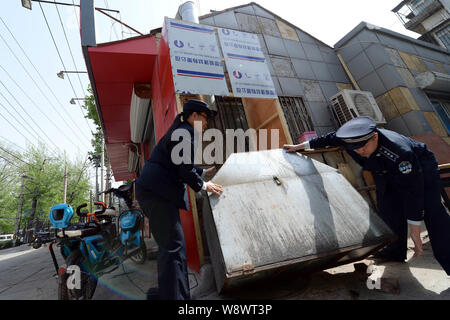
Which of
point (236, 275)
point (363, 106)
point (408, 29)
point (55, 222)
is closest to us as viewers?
point (236, 275)

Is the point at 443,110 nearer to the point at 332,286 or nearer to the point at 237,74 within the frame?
the point at 237,74

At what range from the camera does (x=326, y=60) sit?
6.59 metres

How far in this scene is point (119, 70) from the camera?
3.94m

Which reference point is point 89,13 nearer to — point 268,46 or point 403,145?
point 268,46

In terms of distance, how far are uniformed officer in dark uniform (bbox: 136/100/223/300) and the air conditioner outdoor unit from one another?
493 centimetres

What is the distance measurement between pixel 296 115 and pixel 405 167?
3.73m

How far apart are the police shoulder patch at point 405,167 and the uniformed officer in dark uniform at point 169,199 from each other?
161 cm

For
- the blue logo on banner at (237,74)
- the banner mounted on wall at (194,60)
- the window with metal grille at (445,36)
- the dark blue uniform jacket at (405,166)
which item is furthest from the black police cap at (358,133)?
the window with metal grille at (445,36)

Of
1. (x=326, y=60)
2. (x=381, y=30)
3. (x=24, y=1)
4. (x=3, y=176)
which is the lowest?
(x=326, y=60)

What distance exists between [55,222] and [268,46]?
645 centimetres

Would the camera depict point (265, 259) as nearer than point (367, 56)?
Yes

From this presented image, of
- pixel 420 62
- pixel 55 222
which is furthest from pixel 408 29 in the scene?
pixel 55 222
